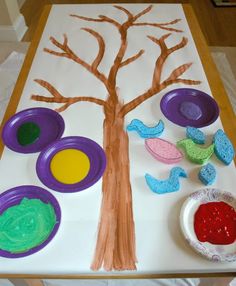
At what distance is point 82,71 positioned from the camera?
1134 mm

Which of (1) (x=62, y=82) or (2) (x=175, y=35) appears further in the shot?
(2) (x=175, y=35)

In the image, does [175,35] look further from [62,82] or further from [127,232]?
[127,232]

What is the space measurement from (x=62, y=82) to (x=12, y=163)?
1.22ft

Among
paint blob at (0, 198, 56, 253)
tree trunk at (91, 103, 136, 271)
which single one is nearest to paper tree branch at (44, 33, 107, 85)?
tree trunk at (91, 103, 136, 271)

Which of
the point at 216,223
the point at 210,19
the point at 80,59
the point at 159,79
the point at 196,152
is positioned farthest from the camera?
the point at 210,19

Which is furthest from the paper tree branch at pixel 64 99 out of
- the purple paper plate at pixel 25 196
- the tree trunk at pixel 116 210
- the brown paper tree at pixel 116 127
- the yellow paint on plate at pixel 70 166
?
the purple paper plate at pixel 25 196

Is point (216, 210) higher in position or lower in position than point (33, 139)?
lower

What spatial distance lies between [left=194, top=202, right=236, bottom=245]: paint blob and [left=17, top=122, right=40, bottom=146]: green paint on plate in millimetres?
494

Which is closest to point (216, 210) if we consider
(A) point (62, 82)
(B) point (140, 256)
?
(B) point (140, 256)

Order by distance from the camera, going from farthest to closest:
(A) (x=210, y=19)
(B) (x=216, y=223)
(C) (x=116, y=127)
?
(A) (x=210, y=19) → (C) (x=116, y=127) → (B) (x=216, y=223)

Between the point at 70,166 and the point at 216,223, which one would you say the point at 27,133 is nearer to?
the point at 70,166

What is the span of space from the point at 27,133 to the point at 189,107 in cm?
49

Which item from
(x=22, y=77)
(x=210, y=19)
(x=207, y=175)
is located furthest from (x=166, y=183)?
(x=210, y=19)

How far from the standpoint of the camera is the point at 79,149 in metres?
0.86
